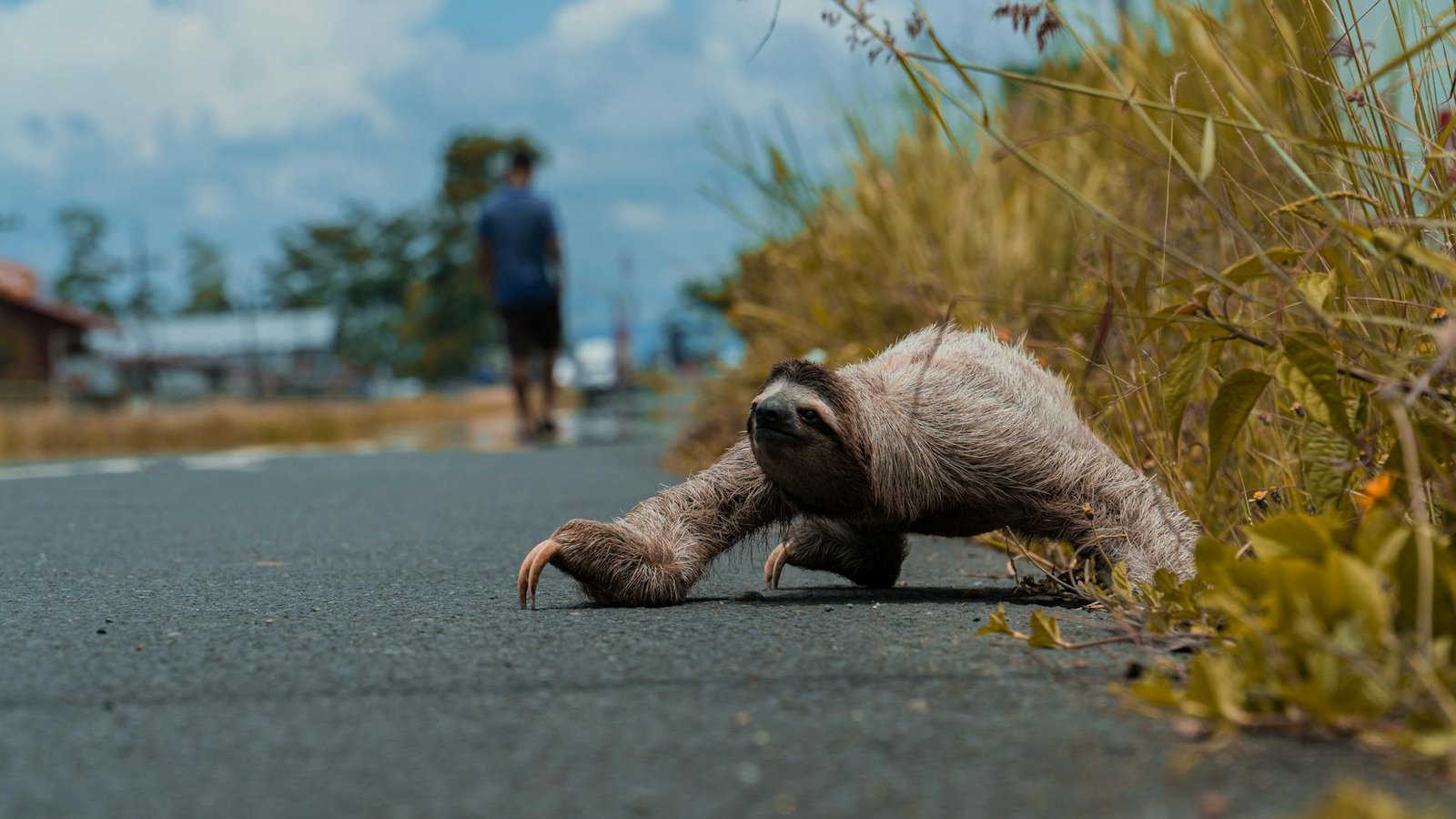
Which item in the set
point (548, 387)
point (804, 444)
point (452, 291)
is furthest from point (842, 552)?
point (452, 291)

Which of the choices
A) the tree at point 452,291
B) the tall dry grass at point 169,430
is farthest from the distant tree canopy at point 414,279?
the tall dry grass at point 169,430

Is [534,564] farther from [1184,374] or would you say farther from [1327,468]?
[1327,468]

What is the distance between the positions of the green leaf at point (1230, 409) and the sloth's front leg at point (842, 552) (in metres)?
1.12

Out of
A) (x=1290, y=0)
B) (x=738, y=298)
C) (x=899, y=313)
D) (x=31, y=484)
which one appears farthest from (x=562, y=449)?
(x=1290, y=0)

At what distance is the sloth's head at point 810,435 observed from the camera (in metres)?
2.75

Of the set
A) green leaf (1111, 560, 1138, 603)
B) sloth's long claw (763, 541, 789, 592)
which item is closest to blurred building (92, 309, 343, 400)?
sloth's long claw (763, 541, 789, 592)

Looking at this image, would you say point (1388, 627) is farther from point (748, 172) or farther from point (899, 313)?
point (748, 172)

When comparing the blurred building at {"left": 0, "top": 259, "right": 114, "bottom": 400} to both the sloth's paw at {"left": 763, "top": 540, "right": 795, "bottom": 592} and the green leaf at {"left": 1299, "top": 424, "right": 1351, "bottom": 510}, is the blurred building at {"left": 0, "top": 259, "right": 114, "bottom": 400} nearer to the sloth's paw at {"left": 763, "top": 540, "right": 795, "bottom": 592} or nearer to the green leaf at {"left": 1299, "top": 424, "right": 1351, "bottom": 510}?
the sloth's paw at {"left": 763, "top": 540, "right": 795, "bottom": 592}

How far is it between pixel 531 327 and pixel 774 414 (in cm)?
884

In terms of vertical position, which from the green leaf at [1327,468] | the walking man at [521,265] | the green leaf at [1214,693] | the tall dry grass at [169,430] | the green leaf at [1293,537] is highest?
the walking man at [521,265]

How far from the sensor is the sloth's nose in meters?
2.74

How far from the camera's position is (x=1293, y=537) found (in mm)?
1938

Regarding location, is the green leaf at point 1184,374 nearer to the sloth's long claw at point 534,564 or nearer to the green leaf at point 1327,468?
the green leaf at point 1327,468

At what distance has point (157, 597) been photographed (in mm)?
3002
